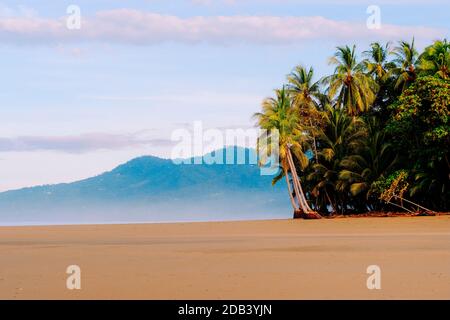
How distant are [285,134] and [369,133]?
621cm

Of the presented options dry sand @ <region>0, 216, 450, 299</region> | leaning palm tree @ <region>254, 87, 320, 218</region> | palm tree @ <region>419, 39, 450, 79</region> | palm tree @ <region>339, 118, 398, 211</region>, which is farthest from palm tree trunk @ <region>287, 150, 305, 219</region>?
dry sand @ <region>0, 216, 450, 299</region>

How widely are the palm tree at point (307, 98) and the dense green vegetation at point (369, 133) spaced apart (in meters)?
0.07

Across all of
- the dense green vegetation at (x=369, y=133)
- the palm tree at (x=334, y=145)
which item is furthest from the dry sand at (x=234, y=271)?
the palm tree at (x=334, y=145)

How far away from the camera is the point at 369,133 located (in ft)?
161

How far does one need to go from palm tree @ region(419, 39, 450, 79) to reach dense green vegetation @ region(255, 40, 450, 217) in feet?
0.19

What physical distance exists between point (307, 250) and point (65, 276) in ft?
26.1

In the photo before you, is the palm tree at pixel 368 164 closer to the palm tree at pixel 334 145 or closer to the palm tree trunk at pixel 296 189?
the palm tree at pixel 334 145

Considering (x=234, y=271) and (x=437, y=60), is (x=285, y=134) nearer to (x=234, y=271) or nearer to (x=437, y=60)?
(x=437, y=60)

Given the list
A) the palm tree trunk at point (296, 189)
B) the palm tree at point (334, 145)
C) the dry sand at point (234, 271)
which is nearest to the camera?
the dry sand at point (234, 271)

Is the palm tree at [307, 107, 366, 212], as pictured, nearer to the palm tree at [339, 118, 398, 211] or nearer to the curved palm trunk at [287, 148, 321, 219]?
the palm tree at [339, 118, 398, 211]

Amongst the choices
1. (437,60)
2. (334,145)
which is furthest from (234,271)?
(334,145)

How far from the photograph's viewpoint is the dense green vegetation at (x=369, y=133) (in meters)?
41.2

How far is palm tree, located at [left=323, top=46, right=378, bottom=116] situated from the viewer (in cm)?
5194

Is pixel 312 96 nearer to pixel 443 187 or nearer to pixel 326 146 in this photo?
pixel 326 146
